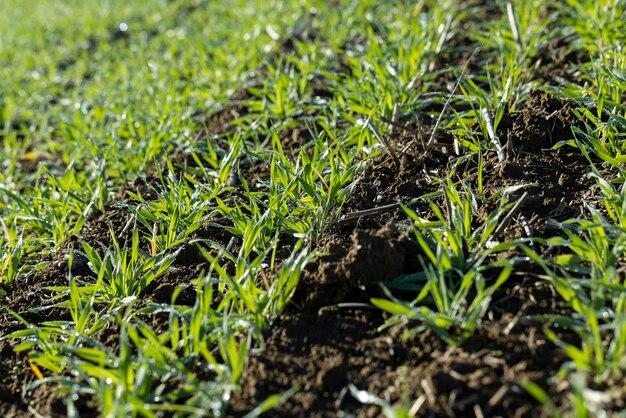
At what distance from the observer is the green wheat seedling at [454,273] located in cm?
192

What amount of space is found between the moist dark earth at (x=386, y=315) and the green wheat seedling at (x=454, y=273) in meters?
0.05

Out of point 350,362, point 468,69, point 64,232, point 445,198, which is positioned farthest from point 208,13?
point 350,362

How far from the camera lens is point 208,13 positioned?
612 cm

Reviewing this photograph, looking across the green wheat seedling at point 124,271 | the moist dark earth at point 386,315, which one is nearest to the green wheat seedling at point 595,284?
the moist dark earth at point 386,315

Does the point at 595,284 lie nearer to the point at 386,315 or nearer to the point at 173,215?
the point at 386,315

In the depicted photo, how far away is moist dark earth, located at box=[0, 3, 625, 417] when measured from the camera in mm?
1785

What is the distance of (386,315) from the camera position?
2.09 metres

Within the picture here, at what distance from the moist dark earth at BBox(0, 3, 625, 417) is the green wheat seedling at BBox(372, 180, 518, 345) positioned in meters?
0.05

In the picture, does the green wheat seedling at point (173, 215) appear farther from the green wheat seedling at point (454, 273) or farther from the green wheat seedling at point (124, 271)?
the green wheat seedling at point (454, 273)

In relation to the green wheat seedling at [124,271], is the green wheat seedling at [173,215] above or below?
above

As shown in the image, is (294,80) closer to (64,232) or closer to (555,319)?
(64,232)

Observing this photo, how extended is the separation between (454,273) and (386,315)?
0.23 meters

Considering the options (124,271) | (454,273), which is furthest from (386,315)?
(124,271)

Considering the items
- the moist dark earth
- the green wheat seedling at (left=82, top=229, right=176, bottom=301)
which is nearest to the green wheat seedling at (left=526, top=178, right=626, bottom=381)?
the moist dark earth
